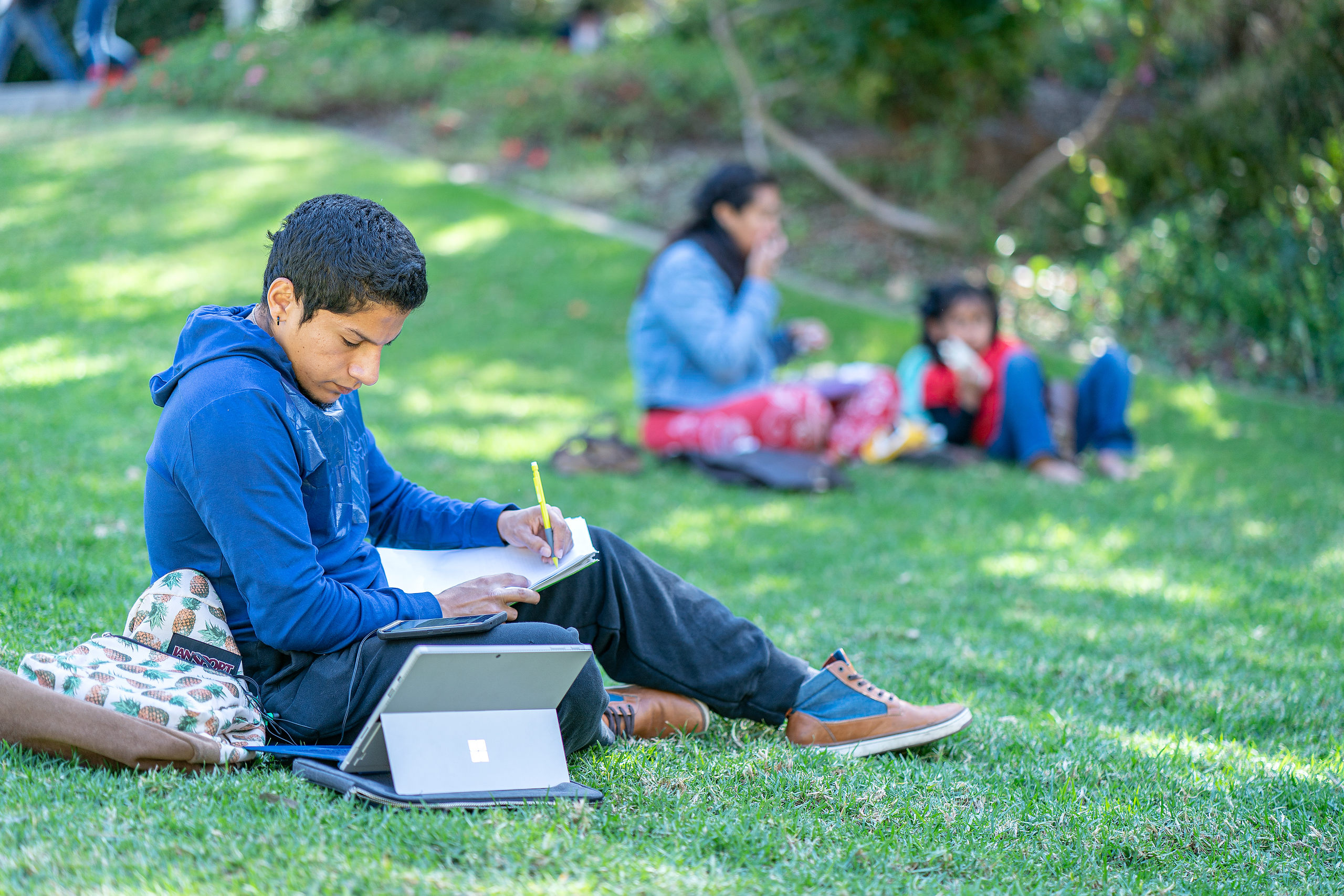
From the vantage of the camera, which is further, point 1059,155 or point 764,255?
point 1059,155

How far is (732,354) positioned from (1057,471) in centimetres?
204

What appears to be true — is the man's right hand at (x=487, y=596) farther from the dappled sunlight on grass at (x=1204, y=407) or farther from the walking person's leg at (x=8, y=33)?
the walking person's leg at (x=8, y=33)

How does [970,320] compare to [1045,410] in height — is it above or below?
above

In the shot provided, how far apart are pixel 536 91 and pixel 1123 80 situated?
27.1ft

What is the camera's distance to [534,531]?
3.02m

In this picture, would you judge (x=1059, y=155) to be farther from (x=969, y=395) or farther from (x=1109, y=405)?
(x=969, y=395)

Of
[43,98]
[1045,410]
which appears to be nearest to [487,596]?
[1045,410]

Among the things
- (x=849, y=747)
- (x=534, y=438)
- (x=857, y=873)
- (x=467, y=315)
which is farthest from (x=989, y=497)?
(x=467, y=315)

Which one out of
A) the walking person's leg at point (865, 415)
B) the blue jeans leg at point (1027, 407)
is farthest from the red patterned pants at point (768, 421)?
the blue jeans leg at point (1027, 407)

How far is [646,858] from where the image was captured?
2383 millimetres

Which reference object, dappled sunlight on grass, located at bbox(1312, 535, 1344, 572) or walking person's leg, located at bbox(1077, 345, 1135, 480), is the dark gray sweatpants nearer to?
dappled sunlight on grass, located at bbox(1312, 535, 1344, 572)

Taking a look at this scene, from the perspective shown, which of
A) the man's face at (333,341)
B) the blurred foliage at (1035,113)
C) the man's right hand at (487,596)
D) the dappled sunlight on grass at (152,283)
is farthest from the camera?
the dappled sunlight on grass at (152,283)

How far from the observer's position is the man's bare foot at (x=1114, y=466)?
7.06 m

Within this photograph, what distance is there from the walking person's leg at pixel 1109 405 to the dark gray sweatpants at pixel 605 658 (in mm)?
4711
